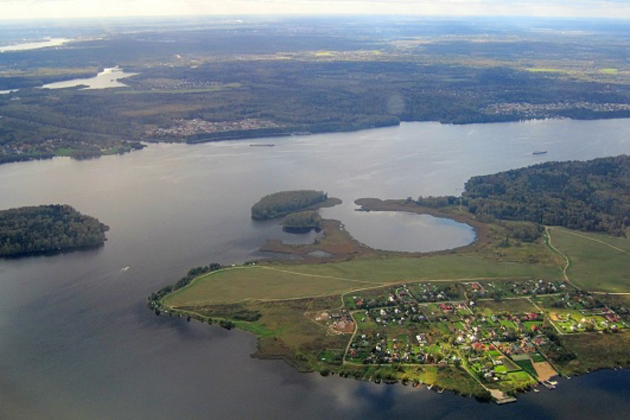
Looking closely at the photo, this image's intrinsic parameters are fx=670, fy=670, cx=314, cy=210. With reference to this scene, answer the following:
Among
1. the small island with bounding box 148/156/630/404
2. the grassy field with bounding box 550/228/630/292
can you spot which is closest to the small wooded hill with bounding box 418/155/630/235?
the small island with bounding box 148/156/630/404

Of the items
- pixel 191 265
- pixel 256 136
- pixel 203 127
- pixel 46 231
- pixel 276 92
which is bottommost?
pixel 256 136

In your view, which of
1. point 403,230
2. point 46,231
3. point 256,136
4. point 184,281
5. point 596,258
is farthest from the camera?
point 256,136

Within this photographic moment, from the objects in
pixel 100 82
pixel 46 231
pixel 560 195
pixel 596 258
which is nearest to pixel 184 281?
pixel 46 231

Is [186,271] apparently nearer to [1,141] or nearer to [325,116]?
[1,141]

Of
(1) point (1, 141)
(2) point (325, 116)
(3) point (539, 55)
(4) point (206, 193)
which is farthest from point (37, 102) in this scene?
(3) point (539, 55)

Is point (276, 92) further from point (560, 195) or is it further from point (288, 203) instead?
point (560, 195)

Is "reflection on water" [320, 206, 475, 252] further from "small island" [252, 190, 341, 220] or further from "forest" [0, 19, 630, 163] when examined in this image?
"forest" [0, 19, 630, 163]

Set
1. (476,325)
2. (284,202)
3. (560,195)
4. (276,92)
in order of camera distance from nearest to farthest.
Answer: (476,325) < (284,202) < (560,195) < (276,92)
